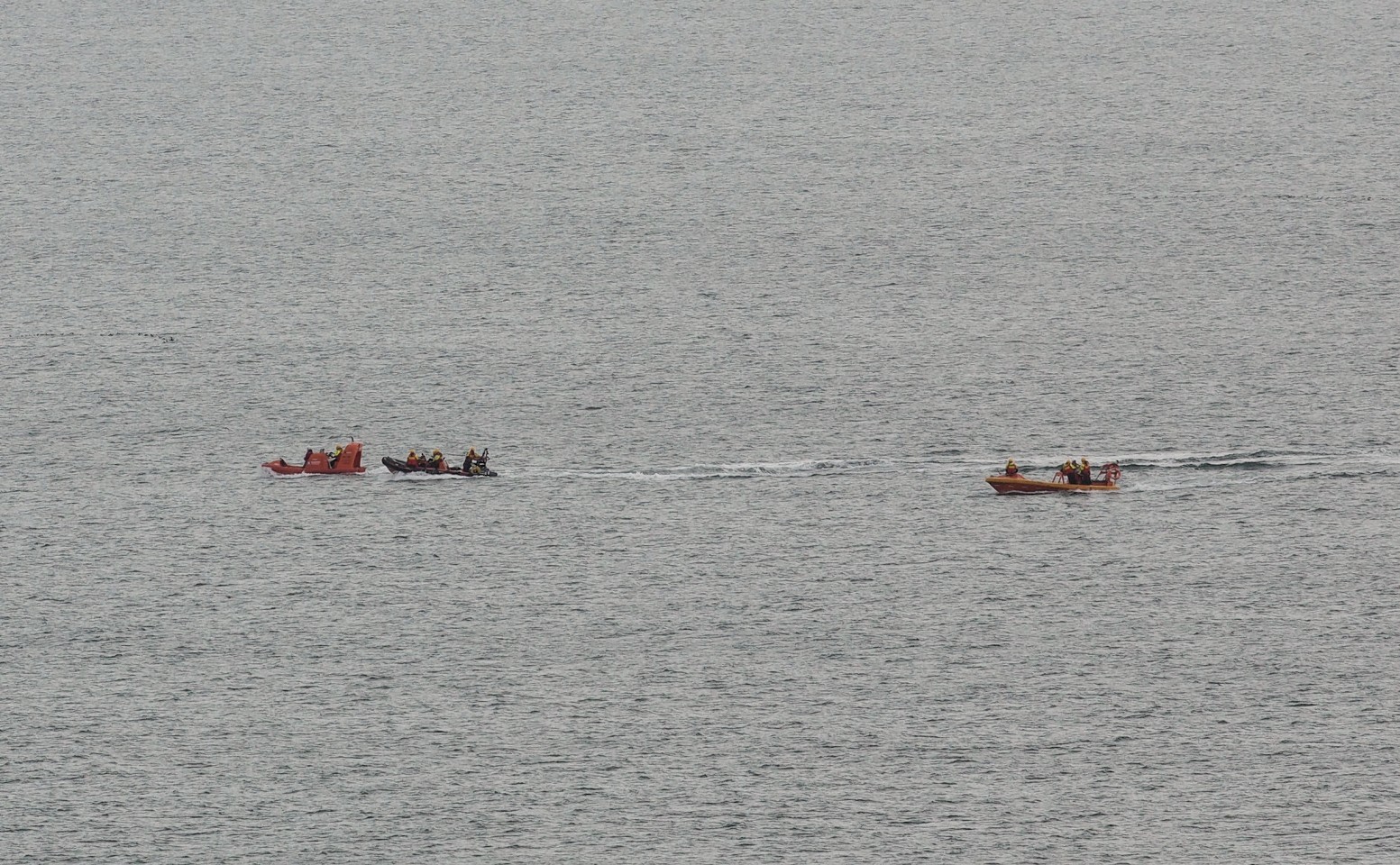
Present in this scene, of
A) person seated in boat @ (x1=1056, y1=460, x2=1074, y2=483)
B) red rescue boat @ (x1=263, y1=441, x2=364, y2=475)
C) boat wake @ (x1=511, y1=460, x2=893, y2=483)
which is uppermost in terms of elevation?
person seated in boat @ (x1=1056, y1=460, x2=1074, y2=483)

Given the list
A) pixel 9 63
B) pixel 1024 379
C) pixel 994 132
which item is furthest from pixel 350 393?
pixel 9 63

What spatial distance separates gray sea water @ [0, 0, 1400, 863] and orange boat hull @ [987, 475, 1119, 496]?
1007 millimetres

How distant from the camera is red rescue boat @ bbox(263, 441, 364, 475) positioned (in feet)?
335

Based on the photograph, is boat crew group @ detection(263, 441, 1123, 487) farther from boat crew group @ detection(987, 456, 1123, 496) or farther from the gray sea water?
the gray sea water

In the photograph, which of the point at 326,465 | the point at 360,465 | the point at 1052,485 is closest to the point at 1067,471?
the point at 1052,485

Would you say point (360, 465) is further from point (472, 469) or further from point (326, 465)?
point (472, 469)

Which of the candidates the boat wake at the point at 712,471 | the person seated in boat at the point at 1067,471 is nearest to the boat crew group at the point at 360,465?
the boat wake at the point at 712,471

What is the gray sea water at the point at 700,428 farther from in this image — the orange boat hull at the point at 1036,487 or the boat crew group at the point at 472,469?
the orange boat hull at the point at 1036,487

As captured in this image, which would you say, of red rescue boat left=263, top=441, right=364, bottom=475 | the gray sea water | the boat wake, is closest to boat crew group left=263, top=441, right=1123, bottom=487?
red rescue boat left=263, top=441, right=364, bottom=475

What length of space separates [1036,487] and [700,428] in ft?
62.4

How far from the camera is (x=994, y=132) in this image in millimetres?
156500

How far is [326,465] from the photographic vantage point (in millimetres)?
101938

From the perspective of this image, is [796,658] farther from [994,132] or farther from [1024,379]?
[994,132]

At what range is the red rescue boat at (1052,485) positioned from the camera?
98.4 meters
